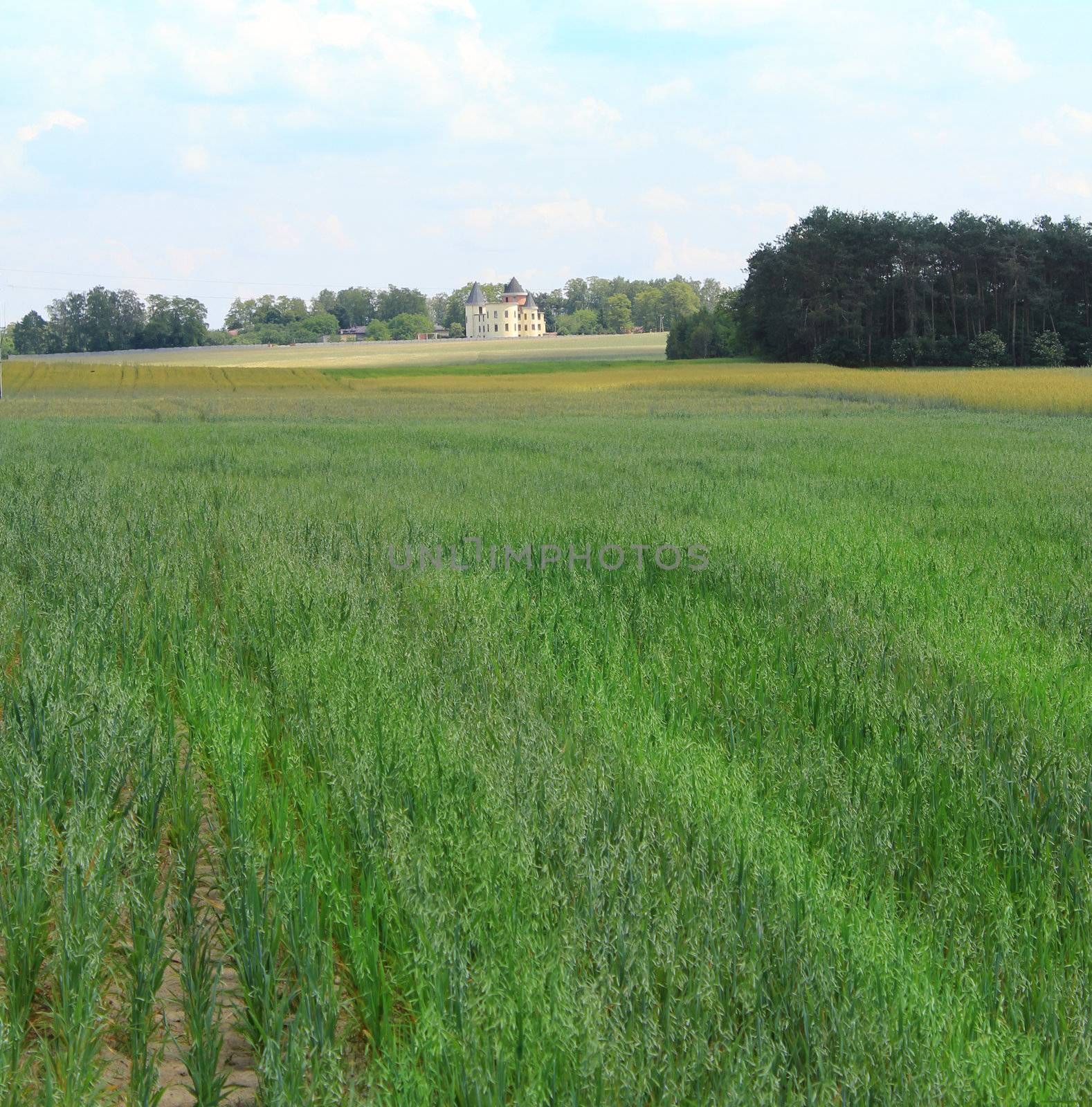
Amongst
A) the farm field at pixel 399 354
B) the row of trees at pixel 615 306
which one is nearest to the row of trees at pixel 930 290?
the farm field at pixel 399 354

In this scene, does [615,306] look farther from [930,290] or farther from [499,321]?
[930,290]

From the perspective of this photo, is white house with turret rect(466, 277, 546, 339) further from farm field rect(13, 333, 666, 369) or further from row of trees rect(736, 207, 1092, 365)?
row of trees rect(736, 207, 1092, 365)

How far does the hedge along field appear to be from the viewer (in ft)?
6.92

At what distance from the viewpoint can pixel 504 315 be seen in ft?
553

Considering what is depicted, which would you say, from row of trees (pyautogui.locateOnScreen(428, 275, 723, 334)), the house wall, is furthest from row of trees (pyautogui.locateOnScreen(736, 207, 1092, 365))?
the house wall

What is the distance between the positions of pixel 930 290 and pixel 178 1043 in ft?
247

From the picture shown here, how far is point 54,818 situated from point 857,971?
258cm

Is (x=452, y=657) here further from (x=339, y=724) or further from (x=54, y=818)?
(x=54, y=818)

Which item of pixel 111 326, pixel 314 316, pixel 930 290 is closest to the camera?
pixel 930 290

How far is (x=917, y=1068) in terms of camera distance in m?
2.04

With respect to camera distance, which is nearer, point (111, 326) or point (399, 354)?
point (399, 354)

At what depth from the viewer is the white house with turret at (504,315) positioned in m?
169

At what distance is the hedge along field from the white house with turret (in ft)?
536

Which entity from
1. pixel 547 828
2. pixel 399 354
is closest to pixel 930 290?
pixel 399 354
